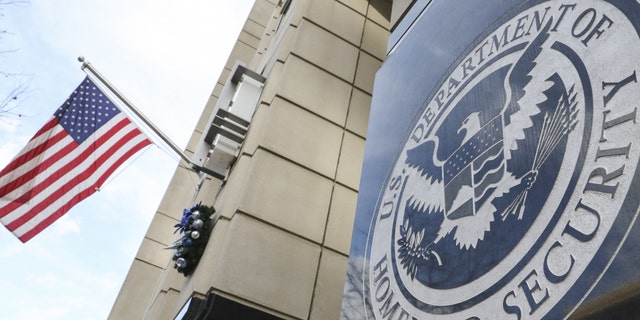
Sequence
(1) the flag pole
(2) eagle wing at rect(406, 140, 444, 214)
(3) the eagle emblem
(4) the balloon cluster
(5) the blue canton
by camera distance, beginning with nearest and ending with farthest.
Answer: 1. (3) the eagle emblem
2. (2) eagle wing at rect(406, 140, 444, 214)
3. (4) the balloon cluster
4. (5) the blue canton
5. (1) the flag pole

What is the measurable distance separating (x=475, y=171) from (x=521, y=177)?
15.4 inches

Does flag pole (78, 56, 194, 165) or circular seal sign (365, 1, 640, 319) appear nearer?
circular seal sign (365, 1, 640, 319)

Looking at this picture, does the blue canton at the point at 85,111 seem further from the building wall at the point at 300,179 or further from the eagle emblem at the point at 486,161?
the eagle emblem at the point at 486,161

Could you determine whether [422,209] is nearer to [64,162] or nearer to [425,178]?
[425,178]

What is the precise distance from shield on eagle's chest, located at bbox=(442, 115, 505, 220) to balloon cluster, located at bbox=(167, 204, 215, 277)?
3968 millimetres

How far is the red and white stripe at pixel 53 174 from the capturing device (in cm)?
613

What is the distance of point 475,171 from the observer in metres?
2.63

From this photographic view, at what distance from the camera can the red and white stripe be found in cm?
613

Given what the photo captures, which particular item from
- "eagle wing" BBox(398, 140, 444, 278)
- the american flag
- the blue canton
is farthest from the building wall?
"eagle wing" BBox(398, 140, 444, 278)

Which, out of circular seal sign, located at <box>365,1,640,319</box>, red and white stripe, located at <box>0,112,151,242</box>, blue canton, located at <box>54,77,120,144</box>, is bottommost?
circular seal sign, located at <box>365,1,640,319</box>

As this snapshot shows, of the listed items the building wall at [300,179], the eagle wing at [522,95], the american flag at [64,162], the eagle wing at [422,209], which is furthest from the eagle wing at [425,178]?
the american flag at [64,162]

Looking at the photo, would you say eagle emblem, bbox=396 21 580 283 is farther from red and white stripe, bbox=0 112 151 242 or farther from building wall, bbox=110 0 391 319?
red and white stripe, bbox=0 112 151 242

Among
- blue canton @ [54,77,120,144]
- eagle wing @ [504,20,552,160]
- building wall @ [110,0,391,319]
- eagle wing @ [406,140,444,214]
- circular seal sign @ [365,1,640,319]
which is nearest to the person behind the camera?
circular seal sign @ [365,1,640,319]

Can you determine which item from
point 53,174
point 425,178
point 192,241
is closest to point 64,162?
point 53,174
